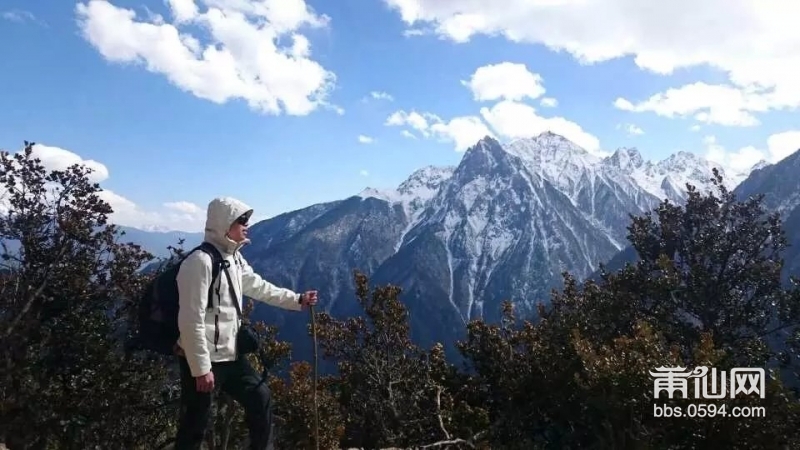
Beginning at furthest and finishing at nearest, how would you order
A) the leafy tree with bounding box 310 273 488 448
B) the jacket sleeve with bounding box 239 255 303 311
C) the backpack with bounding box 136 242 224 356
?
the leafy tree with bounding box 310 273 488 448 → the jacket sleeve with bounding box 239 255 303 311 → the backpack with bounding box 136 242 224 356

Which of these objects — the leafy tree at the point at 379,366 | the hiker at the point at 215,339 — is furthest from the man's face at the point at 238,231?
the leafy tree at the point at 379,366

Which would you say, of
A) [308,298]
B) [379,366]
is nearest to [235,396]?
[308,298]

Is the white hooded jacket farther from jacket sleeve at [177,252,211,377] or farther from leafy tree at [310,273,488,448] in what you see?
leafy tree at [310,273,488,448]

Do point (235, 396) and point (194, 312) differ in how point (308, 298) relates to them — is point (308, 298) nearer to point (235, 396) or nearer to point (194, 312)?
point (235, 396)

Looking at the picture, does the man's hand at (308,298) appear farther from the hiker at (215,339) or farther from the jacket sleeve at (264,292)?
the hiker at (215,339)

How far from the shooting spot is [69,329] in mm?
15898

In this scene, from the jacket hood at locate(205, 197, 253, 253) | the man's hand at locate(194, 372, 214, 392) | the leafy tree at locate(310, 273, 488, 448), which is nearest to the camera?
the man's hand at locate(194, 372, 214, 392)

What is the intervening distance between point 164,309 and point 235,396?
109 cm

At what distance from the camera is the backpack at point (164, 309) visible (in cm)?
512

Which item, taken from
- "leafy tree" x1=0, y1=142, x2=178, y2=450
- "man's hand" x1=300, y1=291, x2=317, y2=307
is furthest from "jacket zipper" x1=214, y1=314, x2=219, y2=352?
"leafy tree" x1=0, y1=142, x2=178, y2=450

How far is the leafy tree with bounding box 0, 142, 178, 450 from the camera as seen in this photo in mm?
14539

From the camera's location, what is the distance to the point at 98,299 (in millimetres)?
16781

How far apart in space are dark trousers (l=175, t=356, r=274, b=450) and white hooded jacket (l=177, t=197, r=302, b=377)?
187 millimetres

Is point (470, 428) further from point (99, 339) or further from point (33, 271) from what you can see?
point (33, 271)
